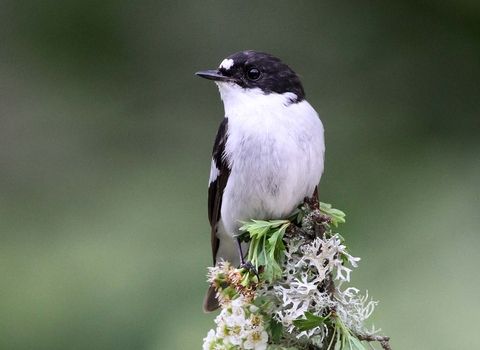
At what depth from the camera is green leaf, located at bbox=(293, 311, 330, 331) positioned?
1.43 metres

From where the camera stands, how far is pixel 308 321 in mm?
1434

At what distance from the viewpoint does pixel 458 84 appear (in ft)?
14.0

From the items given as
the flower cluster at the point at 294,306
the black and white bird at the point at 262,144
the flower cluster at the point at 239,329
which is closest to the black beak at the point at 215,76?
the black and white bird at the point at 262,144

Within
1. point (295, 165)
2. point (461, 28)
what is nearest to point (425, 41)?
point (461, 28)

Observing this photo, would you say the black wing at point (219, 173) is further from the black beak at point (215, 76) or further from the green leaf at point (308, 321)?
the green leaf at point (308, 321)

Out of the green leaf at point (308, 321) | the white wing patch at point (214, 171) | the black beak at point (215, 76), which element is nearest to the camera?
the green leaf at point (308, 321)

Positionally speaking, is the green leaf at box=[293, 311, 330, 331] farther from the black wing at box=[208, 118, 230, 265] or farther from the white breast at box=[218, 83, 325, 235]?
the black wing at box=[208, 118, 230, 265]

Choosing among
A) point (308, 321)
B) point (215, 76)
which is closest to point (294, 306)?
point (308, 321)

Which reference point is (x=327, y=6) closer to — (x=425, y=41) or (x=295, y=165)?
(x=425, y=41)

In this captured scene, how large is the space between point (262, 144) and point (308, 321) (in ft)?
2.44

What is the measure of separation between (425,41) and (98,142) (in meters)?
2.33

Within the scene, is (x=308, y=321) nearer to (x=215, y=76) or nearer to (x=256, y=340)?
(x=256, y=340)

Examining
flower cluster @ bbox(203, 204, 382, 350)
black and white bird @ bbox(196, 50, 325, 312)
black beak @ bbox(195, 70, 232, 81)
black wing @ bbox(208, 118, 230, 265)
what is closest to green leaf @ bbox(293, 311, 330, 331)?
flower cluster @ bbox(203, 204, 382, 350)

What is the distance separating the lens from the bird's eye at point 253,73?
218 cm
